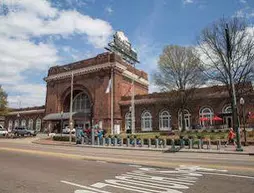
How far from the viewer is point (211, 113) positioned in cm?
4209

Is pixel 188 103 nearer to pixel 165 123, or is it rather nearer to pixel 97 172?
pixel 165 123

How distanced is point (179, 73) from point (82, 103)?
24.9m

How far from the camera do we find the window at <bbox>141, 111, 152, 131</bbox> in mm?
48025

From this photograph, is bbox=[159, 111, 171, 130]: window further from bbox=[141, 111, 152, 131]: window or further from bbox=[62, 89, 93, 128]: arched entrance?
bbox=[62, 89, 93, 128]: arched entrance

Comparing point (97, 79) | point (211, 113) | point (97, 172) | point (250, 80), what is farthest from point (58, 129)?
point (97, 172)

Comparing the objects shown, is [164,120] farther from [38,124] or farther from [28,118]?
[28,118]

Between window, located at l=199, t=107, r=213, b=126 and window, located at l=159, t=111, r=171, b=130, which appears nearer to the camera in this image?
window, located at l=199, t=107, r=213, b=126

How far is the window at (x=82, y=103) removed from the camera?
5466 cm

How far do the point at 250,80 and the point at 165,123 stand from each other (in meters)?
19.9

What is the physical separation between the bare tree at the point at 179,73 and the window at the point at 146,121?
9682 mm

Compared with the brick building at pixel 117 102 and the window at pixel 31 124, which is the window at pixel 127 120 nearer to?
the brick building at pixel 117 102

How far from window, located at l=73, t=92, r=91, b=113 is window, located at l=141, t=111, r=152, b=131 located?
40.0ft

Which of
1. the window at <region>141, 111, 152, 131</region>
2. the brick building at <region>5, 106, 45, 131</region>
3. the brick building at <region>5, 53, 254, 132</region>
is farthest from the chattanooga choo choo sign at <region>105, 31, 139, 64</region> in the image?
the brick building at <region>5, 106, 45, 131</region>

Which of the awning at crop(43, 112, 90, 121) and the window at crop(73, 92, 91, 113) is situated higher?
the window at crop(73, 92, 91, 113)
